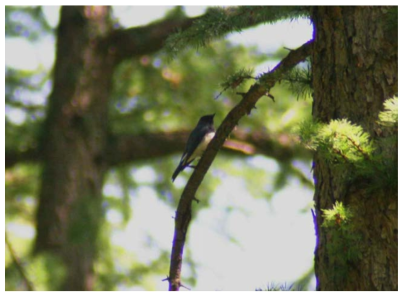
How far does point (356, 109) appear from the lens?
2.61 m

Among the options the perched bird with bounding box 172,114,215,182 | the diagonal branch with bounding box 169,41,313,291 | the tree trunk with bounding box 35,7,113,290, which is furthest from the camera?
the perched bird with bounding box 172,114,215,182

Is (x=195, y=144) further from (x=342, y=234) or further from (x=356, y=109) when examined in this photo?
(x=342, y=234)

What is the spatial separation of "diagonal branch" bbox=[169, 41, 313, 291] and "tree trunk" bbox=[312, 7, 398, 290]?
181 mm

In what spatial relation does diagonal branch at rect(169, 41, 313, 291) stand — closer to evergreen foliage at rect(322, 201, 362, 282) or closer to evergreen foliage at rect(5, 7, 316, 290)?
evergreen foliage at rect(322, 201, 362, 282)

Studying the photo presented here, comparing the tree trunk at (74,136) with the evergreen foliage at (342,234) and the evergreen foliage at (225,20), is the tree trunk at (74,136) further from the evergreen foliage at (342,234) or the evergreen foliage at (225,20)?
the evergreen foliage at (342,234)

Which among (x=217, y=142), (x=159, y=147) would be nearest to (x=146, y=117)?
(x=159, y=147)

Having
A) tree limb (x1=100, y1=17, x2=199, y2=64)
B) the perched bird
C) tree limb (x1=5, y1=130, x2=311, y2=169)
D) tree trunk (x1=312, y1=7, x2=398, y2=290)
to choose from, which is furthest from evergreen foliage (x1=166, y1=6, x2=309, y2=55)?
tree limb (x1=100, y1=17, x2=199, y2=64)

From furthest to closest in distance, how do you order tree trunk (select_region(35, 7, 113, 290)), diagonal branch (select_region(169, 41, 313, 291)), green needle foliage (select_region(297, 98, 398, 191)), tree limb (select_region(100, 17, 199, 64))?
tree limb (select_region(100, 17, 199, 64))
tree trunk (select_region(35, 7, 113, 290))
diagonal branch (select_region(169, 41, 313, 291))
green needle foliage (select_region(297, 98, 398, 191))

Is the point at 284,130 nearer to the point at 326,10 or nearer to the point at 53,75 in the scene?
the point at 53,75

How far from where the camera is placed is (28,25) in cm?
638

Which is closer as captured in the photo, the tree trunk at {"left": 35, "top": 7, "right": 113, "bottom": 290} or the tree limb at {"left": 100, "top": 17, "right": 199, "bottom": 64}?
the tree trunk at {"left": 35, "top": 7, "right": 113, "bottom": 290}

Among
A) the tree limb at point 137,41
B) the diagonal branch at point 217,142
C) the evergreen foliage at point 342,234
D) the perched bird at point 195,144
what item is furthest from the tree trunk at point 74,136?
the evergreen foliage at point 342,234

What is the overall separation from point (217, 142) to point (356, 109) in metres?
0.79

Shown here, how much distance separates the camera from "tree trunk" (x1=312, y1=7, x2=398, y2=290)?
2.33m
